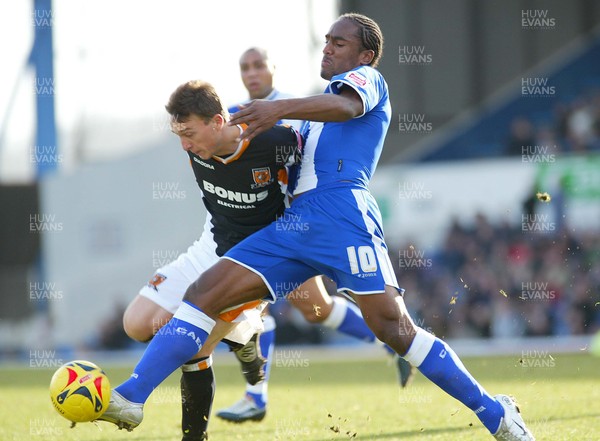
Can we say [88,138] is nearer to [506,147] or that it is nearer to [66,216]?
[66,216]

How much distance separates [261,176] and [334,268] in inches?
26.4

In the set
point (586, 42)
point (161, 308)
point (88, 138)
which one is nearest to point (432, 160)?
point (586, 42)

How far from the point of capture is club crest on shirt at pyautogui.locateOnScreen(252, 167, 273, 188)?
4832 mm

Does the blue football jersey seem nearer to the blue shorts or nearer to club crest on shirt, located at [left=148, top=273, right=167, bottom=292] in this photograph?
the blue shorts

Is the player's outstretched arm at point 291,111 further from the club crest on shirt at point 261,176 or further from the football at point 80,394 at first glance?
the football at point 80,394

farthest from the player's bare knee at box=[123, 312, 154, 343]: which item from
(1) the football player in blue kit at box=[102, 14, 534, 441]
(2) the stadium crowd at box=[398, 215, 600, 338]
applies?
(2) the stadium crowd at box=[398, 215, 600, 338]

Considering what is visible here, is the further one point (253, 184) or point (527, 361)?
point (527, 361)

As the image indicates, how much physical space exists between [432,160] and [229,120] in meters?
18.4

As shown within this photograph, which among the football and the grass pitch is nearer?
the football

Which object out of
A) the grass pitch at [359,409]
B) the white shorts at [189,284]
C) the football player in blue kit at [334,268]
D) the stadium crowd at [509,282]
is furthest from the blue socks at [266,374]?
the stadium crowd at [509,282]

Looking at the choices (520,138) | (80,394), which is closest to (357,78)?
(80,394)

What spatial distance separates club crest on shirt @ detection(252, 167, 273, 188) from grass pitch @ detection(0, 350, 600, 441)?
4.91 ft

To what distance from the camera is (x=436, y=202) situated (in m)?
20.1

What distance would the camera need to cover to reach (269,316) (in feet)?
23.1
